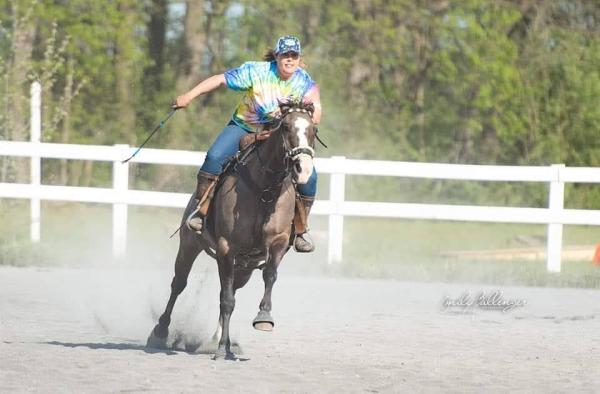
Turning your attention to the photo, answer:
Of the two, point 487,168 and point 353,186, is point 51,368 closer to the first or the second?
point 487,168

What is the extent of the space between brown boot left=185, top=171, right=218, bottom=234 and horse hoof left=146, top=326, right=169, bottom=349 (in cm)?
97

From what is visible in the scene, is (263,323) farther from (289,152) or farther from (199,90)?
(199,90)

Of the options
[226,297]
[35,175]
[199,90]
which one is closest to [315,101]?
[199,90]

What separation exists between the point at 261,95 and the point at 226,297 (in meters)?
1.49

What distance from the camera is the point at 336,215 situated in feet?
55.7

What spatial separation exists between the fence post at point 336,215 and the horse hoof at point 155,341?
6.73 meters

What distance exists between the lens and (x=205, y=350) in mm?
9852

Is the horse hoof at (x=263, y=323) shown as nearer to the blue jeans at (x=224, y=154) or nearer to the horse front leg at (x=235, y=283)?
the horse front leg at (x=235, y=283)

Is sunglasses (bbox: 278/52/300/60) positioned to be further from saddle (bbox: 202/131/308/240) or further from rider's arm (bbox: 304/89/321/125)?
saddle (bbox: 202/131/308/240)

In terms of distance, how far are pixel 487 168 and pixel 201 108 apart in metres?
12.1

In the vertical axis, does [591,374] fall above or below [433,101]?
below

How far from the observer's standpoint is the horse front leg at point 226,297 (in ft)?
30.8

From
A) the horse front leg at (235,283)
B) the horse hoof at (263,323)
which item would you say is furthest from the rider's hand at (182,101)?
the horse hoof at (263,323)

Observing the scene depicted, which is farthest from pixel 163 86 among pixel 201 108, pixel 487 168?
pixel 487 168
